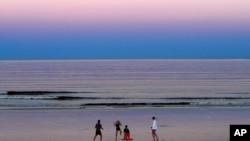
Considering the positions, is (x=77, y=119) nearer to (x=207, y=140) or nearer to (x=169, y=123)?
(x=169, y=123)

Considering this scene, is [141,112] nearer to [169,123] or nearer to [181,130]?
[169,123]

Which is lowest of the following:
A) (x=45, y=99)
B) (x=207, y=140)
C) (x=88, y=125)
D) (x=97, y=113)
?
(x=207, y=140)

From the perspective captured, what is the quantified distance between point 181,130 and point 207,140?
419cm

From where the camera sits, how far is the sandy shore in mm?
32344

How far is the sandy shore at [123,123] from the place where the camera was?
106ft

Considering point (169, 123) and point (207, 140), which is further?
point (169, 123)

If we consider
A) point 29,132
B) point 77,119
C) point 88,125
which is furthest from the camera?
point 77,119

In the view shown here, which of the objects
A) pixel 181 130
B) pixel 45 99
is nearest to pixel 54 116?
pixel 181 130

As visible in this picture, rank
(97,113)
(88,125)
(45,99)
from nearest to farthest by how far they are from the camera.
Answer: (88,125)
(97,113)
(45,99)

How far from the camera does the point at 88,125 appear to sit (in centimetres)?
3747

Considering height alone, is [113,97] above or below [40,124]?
above

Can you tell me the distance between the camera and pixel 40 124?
1502 inches

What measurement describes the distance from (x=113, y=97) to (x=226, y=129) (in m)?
33.1

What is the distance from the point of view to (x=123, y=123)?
38.7 m
